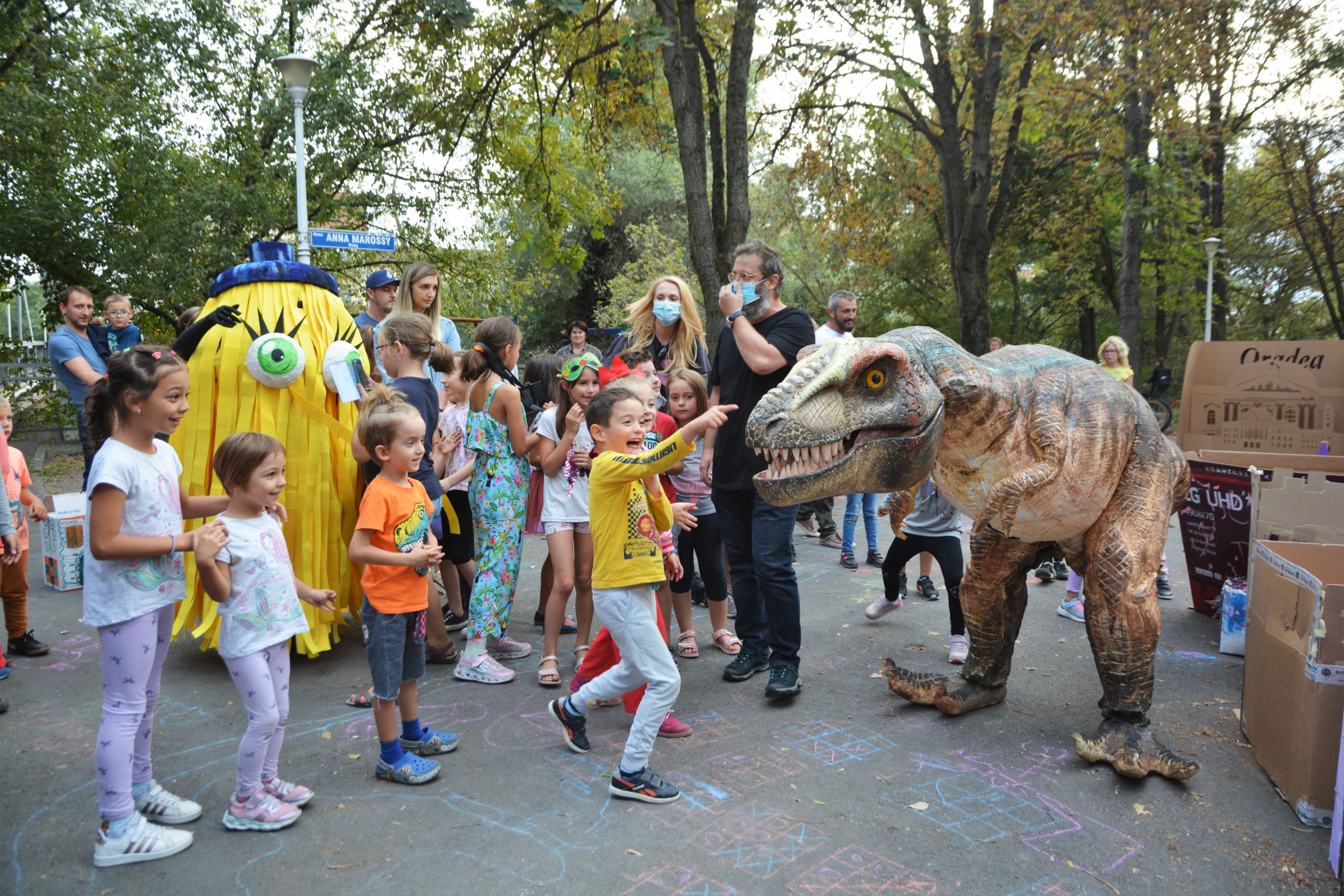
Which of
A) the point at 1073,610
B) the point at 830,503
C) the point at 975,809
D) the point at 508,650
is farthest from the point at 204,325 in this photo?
the point at 830,503

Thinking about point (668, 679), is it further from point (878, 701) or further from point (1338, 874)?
point (1338, 874)

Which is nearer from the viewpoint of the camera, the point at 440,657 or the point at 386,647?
the point at 386,647

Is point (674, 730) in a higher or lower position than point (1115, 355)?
lower

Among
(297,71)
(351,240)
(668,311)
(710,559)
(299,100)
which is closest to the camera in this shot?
(710,559)

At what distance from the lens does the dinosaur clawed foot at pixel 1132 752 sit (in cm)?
303

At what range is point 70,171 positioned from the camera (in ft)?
33.2

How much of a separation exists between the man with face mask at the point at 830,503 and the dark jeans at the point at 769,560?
2162mm

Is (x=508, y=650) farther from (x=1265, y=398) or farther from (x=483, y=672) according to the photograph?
(x=1265, y=398)

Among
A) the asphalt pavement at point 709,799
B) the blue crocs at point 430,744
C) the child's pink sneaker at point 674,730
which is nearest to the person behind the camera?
the asphalt pavement at point 709,799

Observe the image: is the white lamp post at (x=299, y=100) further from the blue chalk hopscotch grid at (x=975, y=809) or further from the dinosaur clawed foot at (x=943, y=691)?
the blue chalk hopscotch grid at (x=975, y=809)

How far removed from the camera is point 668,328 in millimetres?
5027

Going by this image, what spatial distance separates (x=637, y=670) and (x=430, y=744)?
2.89 ft

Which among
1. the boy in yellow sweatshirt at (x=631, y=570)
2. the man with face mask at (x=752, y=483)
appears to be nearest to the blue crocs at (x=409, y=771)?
the boy in yellow sweatshirt at (x=631, y=570)

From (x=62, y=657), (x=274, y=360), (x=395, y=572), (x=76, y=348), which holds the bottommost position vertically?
(x=62, y=657)
